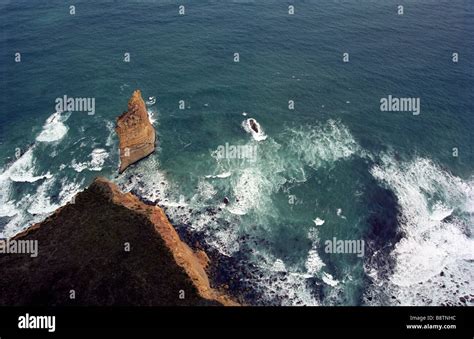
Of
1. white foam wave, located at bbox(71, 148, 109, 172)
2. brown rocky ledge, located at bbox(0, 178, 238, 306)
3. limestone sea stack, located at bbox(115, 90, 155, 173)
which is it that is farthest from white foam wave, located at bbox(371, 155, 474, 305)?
white foam wave, located at bbox(71, 148, 109, 172)

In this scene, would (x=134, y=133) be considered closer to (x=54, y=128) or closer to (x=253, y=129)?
(x=54, y=128)

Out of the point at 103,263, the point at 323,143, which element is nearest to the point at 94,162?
the point at 103,263

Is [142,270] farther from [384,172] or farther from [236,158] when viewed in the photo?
[384,172]

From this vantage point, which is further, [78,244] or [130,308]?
[78,244]

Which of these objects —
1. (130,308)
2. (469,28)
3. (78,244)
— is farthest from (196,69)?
(469,28)

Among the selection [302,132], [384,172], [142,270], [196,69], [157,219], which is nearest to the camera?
[142,270]

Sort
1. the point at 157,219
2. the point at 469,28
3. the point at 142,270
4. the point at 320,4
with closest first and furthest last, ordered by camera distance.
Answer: the point at 142,270 → the point at 157,219 → the point at 469,28 → the point at 320,4

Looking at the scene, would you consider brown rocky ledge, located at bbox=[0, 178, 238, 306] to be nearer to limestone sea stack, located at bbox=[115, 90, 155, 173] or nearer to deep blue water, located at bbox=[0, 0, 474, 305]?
deep blue water, located at bbox=[0, 0, 474, 305]
